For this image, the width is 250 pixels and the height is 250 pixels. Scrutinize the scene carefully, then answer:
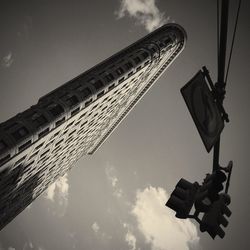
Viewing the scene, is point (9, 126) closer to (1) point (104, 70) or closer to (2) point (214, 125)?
(1) point (104, 70)

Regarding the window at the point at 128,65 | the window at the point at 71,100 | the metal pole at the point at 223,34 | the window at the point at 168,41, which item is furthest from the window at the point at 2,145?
the window at the point at 168,41

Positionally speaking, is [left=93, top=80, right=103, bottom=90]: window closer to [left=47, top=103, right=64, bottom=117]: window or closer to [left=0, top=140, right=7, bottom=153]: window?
[left=47, top=103, right=64, bottom=117]: window

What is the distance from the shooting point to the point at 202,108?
6254 millimetres

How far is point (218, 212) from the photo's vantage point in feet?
18.1

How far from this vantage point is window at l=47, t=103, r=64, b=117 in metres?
28.5

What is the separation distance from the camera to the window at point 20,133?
2485 centimetres

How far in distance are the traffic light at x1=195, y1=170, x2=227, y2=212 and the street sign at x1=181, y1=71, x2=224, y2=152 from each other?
697 millimetres

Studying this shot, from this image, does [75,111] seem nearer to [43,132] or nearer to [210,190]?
[43,132]

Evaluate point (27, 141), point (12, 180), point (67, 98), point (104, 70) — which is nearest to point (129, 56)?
point (104, 70)

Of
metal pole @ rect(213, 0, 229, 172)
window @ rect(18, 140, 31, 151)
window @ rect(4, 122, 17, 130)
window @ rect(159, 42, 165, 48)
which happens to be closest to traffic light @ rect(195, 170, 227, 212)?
metal pole @ rect(213, 0, 229, 172)

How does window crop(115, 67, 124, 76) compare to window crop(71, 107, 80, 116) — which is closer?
window crop(71, 107, 80, 116)

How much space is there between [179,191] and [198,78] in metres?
2.95

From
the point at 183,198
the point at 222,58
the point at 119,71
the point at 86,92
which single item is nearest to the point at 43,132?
the point at 86,92

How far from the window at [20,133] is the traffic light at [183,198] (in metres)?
22.8
